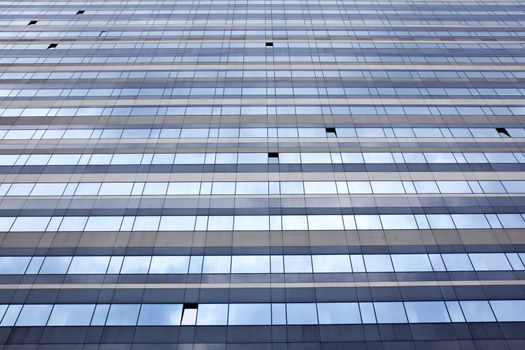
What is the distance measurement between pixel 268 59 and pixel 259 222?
72.4 feet

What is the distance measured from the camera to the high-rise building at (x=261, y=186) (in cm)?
1948

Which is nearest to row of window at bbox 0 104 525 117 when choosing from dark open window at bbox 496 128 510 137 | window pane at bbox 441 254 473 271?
dark open window at bbox 496 128 510 137

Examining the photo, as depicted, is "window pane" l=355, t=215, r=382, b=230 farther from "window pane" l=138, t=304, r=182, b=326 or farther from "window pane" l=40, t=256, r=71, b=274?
"window pane" l=40, t=256, r=71, b=274

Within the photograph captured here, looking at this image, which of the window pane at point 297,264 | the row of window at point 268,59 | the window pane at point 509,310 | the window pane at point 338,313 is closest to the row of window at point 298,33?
the row of window at point 268,59

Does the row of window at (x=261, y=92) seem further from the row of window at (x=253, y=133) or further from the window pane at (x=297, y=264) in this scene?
the window pane at (x=297, y=264)

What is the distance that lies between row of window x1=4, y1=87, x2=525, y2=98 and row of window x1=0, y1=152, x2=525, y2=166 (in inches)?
330

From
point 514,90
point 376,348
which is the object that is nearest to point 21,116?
point 376,348

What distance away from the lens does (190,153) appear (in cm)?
2862

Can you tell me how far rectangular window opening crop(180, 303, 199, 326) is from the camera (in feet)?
63.3

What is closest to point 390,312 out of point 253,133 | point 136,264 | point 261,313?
point 261,313

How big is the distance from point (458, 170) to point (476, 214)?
13.8 ft

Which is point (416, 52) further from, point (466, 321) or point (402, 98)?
point (466, 321)

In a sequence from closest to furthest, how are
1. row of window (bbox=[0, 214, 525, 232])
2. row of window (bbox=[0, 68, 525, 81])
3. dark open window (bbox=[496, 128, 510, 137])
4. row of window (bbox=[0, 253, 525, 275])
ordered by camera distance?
row of window (bbox=[0, 253, 525, 275])
row of window (bbox=[0, 214, 525, 232])
dark open window (bbox=[496, 128, 510, 137])
row of window (bbox=[0, 68, 525, 81])

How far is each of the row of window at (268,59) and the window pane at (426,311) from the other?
2733 centimetres
